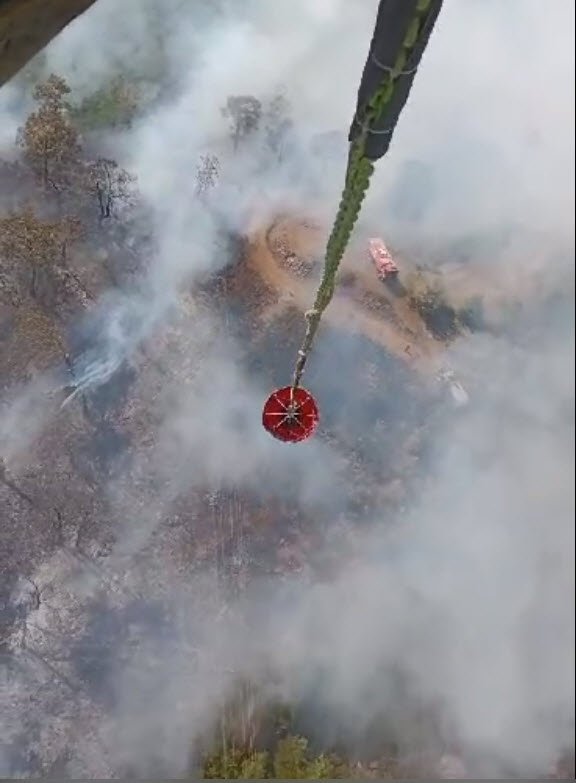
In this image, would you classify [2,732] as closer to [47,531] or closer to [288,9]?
[47,531]

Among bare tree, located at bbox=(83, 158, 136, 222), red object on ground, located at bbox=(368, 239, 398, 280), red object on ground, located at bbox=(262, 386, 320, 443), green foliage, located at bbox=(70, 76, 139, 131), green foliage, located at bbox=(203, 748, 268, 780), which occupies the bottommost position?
green foliage, located at bbox=(203, 748, 268, 780)

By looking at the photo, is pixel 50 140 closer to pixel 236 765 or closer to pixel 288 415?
pixel 288 415

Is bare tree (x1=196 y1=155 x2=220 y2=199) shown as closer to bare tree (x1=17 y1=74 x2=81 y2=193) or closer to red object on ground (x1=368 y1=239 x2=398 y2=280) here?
bare tree (x1=17 y1=74 x2=81 y2=193)

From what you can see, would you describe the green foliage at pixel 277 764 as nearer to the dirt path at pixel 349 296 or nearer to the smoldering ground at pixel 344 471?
the smoldering ground at pixel 344 471

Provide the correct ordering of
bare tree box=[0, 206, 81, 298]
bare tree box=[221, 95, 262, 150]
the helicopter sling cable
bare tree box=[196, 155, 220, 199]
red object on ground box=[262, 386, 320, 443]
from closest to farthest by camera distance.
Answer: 1. the helicopter sling cable
2. red object on ground box=[262, 386, 320, 443]
3. bare tree box=[0, 206, 81, 298]
4. bare tree box=[196, 155, 220, 199]
5. bare tree box=[221, 95, 262, 150]

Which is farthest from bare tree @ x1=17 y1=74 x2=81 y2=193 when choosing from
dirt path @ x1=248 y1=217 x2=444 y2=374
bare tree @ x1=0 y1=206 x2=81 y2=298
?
dirt path @ x1=248 y1=217 x2=444 y2=374

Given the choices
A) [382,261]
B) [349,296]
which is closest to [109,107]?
[349,296]
